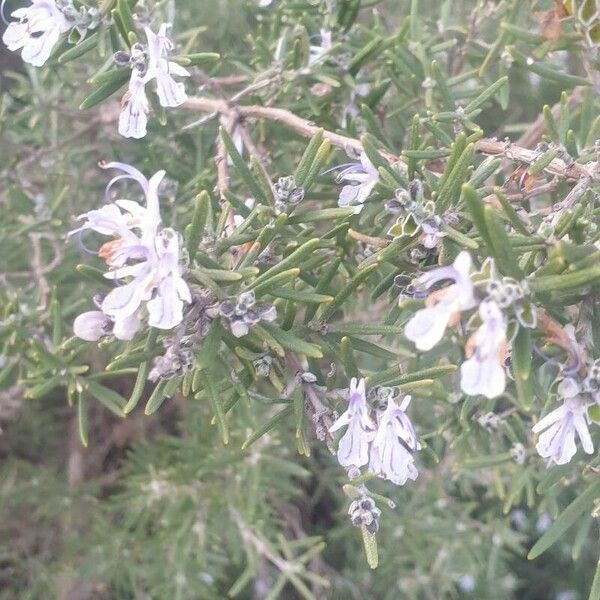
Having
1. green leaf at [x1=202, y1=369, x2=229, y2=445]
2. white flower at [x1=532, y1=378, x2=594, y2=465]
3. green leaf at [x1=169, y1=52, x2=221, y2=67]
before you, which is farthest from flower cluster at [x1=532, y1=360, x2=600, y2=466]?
green leaf at [x1=169, y1=52, x2=221, y2=67]

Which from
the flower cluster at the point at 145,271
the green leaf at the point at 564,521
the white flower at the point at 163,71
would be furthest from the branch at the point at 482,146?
the green leaf at the point at 564,521

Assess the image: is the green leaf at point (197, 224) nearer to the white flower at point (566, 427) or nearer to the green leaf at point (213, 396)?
the green leaf at point (213, 396)

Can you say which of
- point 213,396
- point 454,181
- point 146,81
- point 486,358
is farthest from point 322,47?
point 486,358

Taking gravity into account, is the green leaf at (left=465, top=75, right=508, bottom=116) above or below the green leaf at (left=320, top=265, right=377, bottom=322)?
above

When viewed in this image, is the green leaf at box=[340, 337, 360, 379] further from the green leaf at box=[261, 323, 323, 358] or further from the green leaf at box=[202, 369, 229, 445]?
the green leaf at box=[202, 369, 229, 445]

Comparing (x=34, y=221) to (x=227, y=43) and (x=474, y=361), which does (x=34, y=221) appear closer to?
(x=227, y=43)

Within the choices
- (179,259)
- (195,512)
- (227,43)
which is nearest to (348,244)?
(179,259)

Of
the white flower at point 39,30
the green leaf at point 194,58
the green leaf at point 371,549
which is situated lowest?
the green leaf at point 371,549
